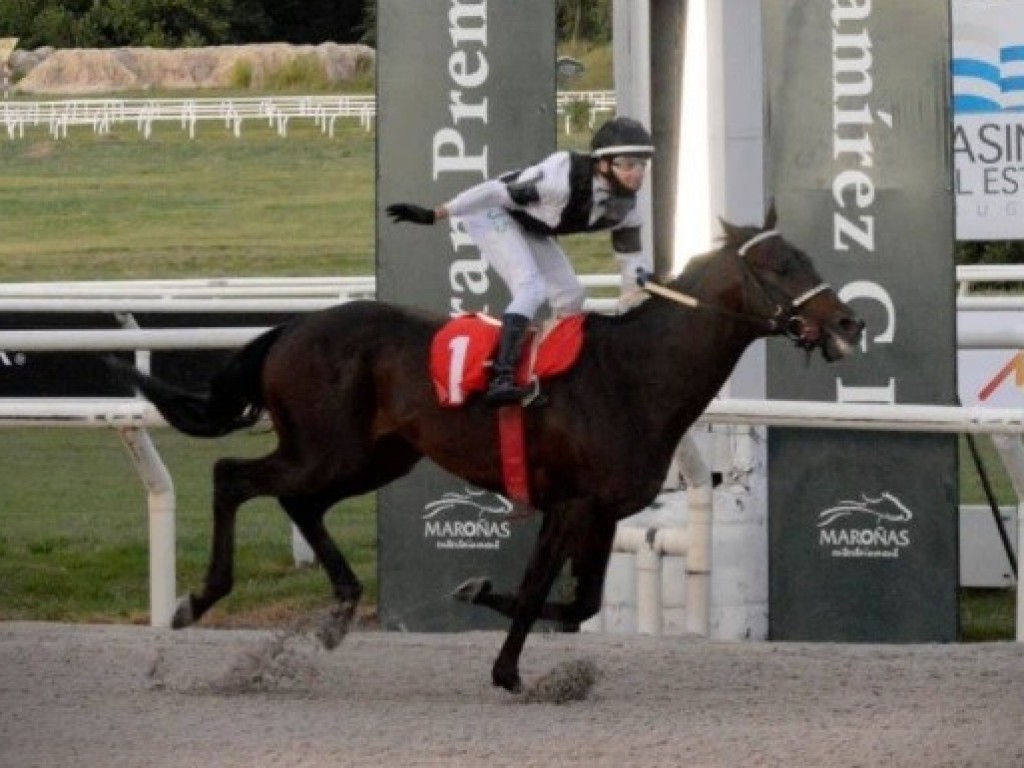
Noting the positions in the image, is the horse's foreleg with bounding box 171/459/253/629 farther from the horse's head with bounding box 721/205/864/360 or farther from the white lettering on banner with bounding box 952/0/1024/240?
the white lettering on banner with bounding box 952/0/1024/240

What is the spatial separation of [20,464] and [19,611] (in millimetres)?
3845

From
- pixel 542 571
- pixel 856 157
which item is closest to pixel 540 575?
pixel 542 571

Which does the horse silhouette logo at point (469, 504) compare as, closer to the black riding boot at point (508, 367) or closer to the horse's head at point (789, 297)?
the black riding boot at point (508, 367)

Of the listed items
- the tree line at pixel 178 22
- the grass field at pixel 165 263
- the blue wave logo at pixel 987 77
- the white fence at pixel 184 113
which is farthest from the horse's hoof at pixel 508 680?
the tree line at pixel 178 22

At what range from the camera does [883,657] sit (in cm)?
741

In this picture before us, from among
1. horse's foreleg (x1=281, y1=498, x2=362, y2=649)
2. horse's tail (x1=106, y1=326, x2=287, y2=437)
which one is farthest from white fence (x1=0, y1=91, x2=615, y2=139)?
horse's foreleg (x1=281, y1=498, x2=362, y2=649)

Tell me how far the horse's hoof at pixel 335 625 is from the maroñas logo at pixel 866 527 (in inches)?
75.2

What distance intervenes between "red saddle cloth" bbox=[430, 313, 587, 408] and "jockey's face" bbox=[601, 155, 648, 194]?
38 centimetres

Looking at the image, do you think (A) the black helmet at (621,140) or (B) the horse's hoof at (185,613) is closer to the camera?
(A) the black helmet at (621,140)

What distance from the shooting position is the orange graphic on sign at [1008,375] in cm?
1272

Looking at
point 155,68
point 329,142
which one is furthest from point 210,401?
point 155,68

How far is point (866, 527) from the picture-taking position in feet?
28.2

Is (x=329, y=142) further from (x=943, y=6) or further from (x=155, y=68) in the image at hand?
(x=943, y=6)

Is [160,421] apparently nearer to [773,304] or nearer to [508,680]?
[508,680]
